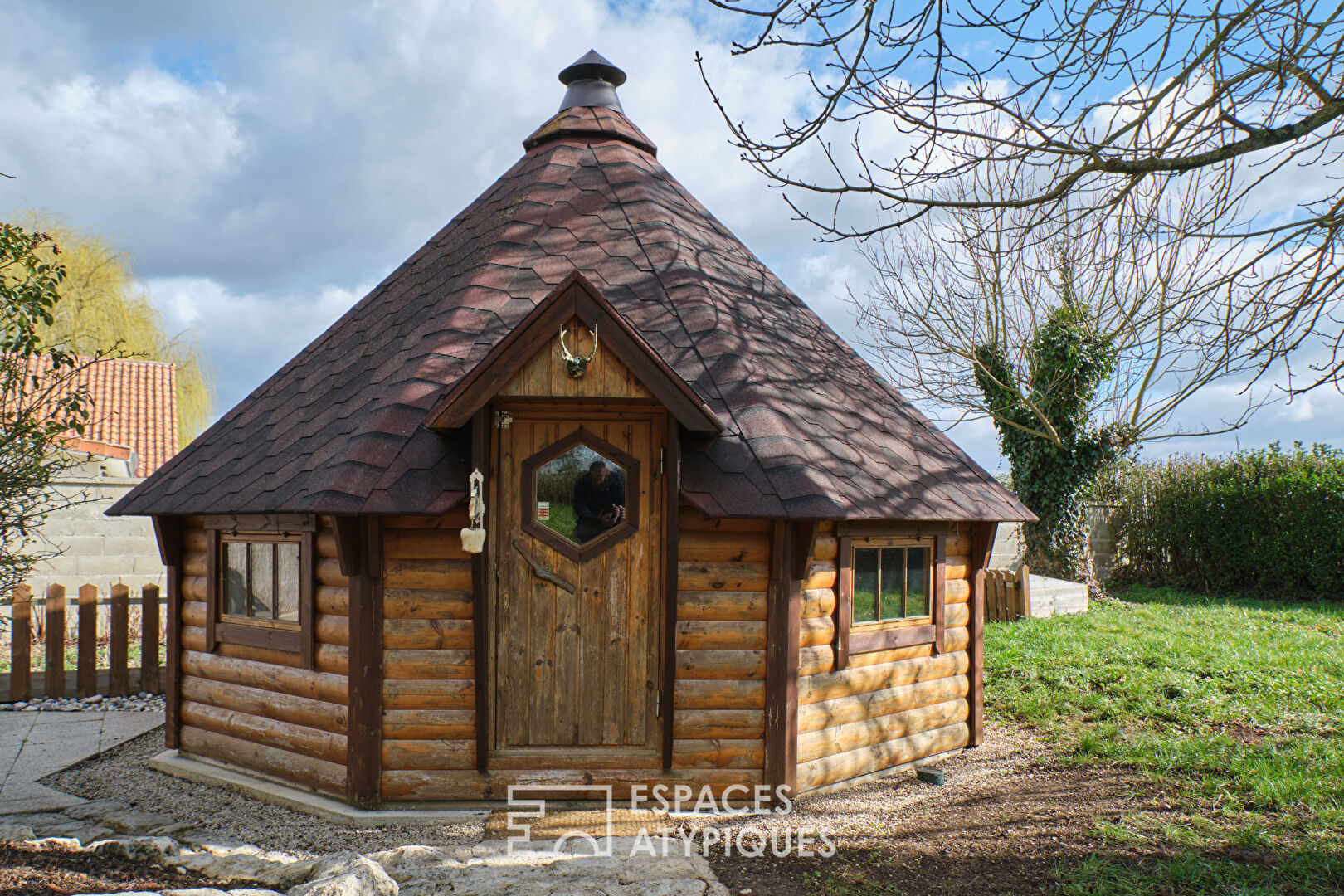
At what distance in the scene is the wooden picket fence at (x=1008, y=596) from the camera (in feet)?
41.3

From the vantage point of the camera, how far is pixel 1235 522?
15711 millimetres

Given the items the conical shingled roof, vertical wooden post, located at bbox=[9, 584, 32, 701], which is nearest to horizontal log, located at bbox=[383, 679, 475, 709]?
the conical shingled roof

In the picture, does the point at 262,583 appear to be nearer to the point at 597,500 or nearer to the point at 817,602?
the point at 597,500

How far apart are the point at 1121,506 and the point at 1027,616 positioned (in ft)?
21.6

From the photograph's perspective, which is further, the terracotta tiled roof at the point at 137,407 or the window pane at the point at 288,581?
the terracotta tiled roof at the point at 137,407

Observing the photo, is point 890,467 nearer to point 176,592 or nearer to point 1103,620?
point 176,592

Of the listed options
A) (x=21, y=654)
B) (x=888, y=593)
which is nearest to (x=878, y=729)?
(x=888, y=593)

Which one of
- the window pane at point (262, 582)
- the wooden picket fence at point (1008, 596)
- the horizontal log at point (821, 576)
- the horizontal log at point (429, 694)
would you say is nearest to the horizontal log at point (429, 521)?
the horizontal log at point (429, 694)

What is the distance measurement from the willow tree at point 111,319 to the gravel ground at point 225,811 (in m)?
18.3

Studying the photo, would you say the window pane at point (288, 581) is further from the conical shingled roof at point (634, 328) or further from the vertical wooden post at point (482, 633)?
the vertical wooden post at point (482, 633)

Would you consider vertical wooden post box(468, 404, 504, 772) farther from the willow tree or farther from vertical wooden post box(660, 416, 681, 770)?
the willow tree

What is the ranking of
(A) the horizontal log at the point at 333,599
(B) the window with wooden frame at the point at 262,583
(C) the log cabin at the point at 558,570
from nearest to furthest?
(C) the log cabin at the point at 558,570, (A) the horizontal log at the point at 333,599, (B) the window with wooden frame at the point at 262,583

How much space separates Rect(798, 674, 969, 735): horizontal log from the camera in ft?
19.3

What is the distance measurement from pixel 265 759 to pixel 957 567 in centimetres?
535
